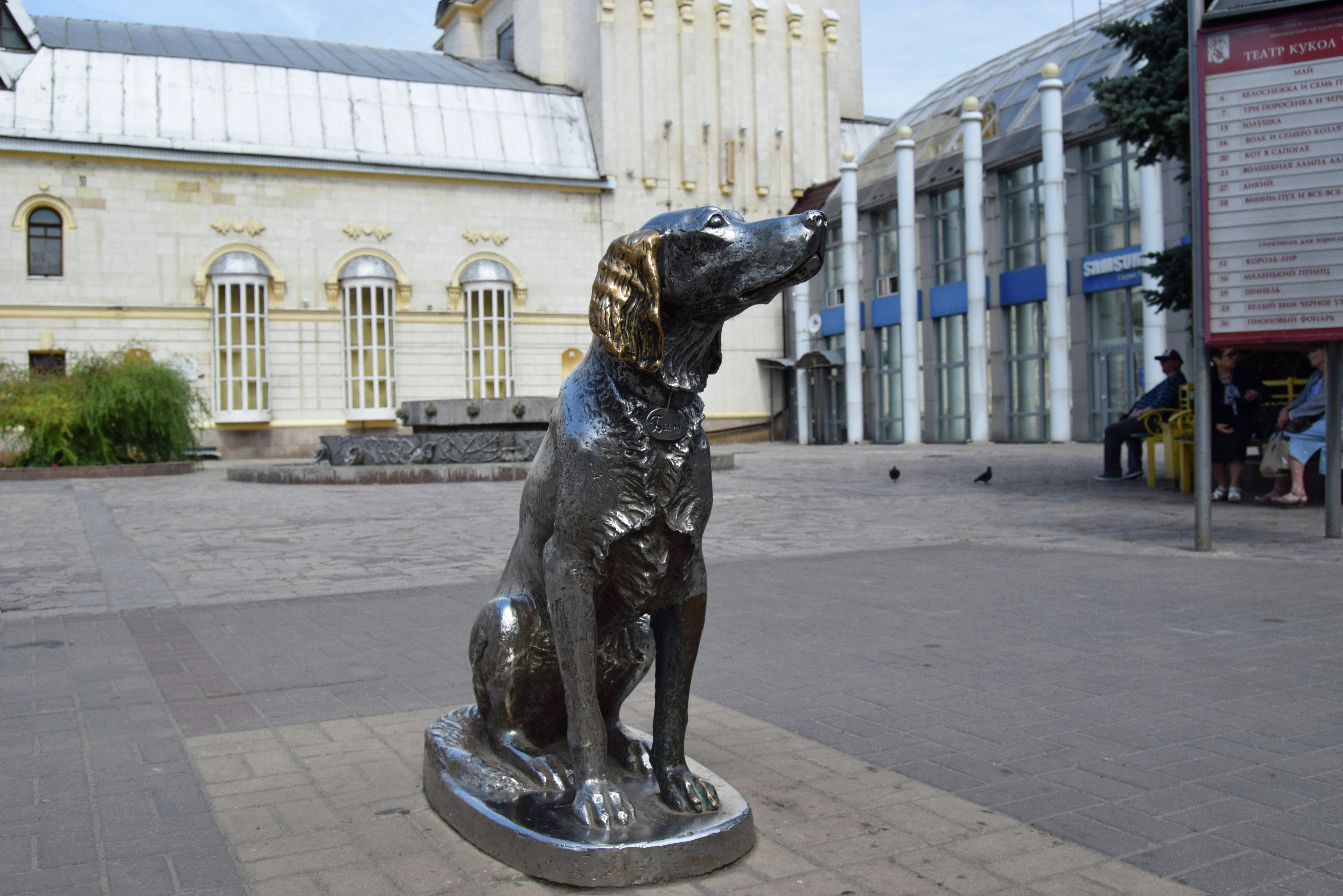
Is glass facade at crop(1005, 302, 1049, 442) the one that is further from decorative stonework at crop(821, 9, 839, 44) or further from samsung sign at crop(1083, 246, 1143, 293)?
decorative stonework at crop(821, 9, 839, 44)

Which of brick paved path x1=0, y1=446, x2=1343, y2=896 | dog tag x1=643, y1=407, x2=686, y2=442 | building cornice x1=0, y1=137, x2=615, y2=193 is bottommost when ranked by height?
brick paved path x1=0, y1=446, x2=1343, y2=896

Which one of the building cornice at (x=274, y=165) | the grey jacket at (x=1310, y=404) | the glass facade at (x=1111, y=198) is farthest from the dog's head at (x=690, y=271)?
the building cornice at (x=274, y=165)

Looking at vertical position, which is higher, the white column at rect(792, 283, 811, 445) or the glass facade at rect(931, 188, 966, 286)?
the glass facade at rect(931, 188, 966, 286)

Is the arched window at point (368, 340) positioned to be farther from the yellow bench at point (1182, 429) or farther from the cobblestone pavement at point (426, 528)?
the yellow bench at point (1182, 429)

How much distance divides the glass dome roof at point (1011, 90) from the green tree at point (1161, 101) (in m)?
14.9

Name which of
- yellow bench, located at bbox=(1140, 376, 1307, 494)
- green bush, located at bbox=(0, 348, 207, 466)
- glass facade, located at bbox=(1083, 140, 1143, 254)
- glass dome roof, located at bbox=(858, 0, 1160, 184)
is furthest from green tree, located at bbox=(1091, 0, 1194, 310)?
green bush, located at bbox=(0, 348, 207, 466)

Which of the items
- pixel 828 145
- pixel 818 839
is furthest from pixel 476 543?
pixel 828 145

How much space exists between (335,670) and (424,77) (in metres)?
35.0

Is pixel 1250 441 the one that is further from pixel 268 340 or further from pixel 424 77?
pixel 424 77

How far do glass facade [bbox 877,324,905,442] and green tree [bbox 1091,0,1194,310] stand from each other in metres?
21.5

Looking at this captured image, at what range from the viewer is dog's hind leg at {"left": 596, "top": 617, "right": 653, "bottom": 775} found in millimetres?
3131

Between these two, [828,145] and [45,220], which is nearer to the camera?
[45,220]

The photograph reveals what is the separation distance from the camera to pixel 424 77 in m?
36.7

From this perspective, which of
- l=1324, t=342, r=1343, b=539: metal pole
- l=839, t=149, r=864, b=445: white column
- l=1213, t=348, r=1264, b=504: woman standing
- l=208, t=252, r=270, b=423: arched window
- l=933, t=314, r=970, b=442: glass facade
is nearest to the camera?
l=1324, t=342, r=1343, b=539: metal pole
